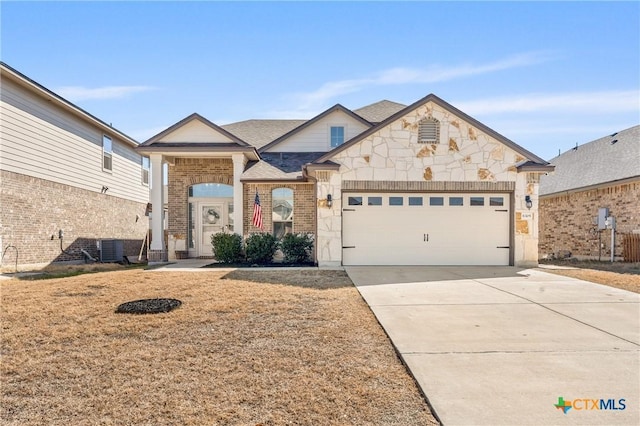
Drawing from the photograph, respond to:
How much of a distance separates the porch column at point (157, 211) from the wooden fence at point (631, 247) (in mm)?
17836

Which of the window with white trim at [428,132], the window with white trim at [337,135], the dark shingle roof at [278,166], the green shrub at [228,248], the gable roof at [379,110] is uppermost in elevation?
the gable roof at [379,110]

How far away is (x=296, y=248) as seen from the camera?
12484 millimetres

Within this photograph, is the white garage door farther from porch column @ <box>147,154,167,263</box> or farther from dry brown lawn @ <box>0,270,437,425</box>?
Answer: porch column @ <box>147,154,167,263</box>

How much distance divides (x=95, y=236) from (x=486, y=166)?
52.8 feet

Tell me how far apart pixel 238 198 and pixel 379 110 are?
8.99 m

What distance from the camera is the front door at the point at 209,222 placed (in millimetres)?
15055

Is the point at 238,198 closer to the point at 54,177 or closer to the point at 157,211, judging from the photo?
the point at 157,211

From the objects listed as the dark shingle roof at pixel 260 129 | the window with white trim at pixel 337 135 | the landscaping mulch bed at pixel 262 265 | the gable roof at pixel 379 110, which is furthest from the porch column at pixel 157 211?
the gable roof at pixel 379 110

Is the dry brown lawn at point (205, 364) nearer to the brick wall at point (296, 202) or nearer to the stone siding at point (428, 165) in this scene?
the stone siding at point (428, 165)

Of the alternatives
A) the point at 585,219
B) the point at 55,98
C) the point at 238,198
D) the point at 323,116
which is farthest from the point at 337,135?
the point at 585,219

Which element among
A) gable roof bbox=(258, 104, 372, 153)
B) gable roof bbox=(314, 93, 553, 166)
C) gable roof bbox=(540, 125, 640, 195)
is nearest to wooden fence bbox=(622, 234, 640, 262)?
gable roof bbox=(540, 125, 640, 195)

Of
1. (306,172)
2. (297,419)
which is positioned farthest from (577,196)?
(297,419)

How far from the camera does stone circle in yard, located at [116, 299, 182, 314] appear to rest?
5922 mm

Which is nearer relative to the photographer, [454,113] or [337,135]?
[454,113]
